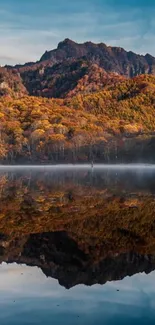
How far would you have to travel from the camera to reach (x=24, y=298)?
45.4ft

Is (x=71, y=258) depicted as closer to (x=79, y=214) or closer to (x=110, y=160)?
(x=79, y=214)

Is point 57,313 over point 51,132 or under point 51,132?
under

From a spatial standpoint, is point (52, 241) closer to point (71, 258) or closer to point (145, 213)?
point (71, 258)

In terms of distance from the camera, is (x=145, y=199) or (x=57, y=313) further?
(x=145, y=199)

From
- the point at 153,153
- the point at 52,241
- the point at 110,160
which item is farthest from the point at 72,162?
the point at 52,241

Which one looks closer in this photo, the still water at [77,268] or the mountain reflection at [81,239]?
the still water at [77,268]

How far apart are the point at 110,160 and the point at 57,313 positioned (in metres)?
176

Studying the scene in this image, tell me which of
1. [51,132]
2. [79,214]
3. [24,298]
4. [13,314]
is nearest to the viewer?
[13,314]

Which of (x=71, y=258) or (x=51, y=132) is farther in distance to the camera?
(x=51, y=132)

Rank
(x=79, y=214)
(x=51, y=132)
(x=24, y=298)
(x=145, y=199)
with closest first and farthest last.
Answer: (x=24, y=298), (x=79, y=214), (x=145, y=199), (x=51, y=132)

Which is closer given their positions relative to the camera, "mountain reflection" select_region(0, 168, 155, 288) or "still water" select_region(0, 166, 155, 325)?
"still water" select_region(0, 166, 155, 325)

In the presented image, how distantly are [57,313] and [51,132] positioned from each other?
18191cm

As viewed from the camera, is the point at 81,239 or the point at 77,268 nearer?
the point at 77,268

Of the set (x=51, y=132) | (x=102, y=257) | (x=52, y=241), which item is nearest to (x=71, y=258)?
(x=102, y=257)
